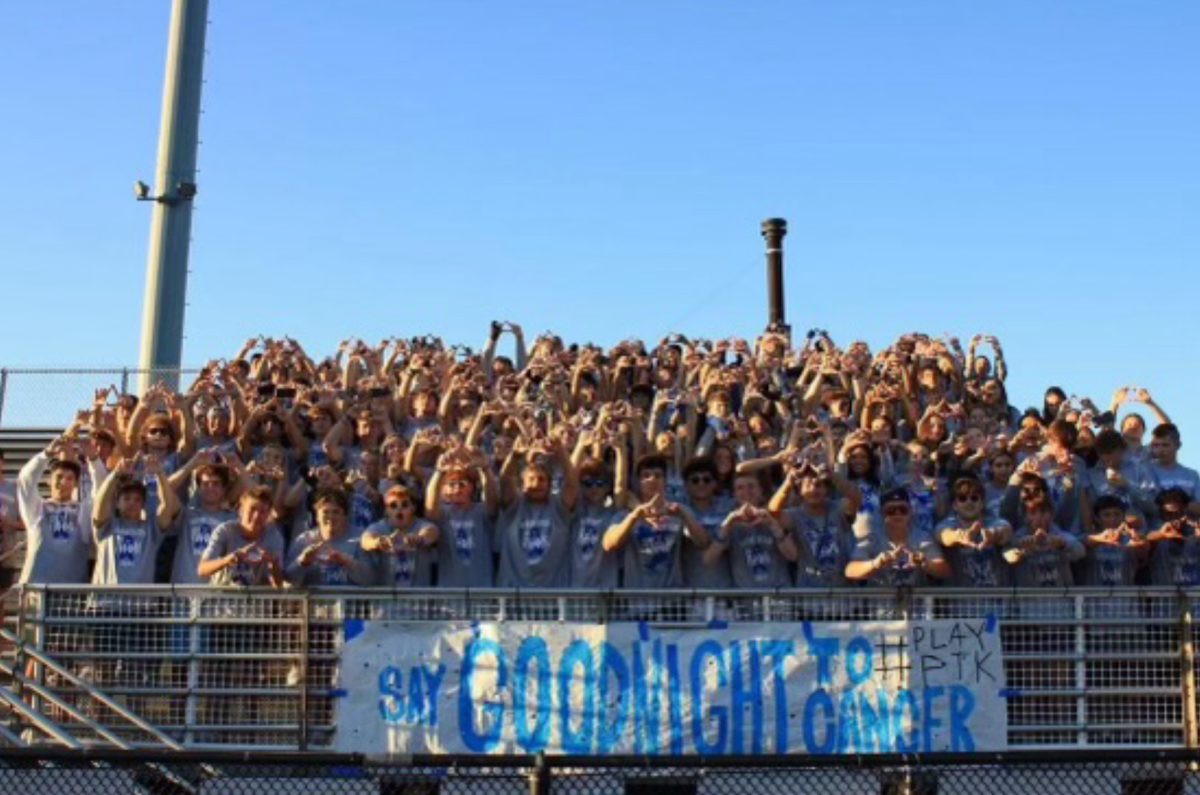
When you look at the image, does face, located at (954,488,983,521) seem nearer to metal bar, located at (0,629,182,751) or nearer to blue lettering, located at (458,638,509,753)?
blue lettering, located at (458,638,509,753)

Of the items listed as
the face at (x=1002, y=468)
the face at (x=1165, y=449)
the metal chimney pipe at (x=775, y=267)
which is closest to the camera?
the face at (x=1002, y=468)

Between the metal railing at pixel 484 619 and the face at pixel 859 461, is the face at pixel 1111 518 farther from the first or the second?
the face at pixel 859 461

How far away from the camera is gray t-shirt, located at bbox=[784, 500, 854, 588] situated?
9.56 m

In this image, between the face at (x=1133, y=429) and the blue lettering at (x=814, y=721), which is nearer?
the blue lettering at (x=814, y=721)

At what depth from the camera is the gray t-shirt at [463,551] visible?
31.9ft

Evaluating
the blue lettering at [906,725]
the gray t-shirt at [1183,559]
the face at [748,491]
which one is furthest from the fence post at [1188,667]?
the face at [748,491]

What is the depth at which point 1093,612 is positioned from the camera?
8.78 metres

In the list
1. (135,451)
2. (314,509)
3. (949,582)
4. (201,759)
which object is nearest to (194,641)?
(314,509)

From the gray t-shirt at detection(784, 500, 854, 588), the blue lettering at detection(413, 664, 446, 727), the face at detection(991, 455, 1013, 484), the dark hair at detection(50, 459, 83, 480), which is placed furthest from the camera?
the face at detection(991, 455, 1013, 484)

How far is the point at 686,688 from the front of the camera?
28.5 feet

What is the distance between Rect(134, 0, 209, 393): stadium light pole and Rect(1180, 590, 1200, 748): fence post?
17.9 metres

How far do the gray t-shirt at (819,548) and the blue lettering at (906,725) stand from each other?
107 cm

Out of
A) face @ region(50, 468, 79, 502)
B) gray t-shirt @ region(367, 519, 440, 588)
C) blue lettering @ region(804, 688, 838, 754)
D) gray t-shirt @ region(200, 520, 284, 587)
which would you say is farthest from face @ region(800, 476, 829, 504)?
face @ region(50, 468, 79, 502)

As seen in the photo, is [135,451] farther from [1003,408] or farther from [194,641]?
[1003,408]
